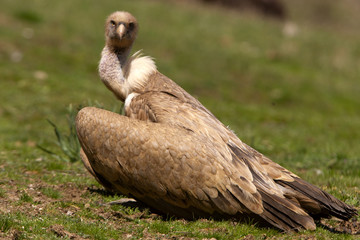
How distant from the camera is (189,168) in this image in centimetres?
652

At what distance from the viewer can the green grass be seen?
711 centimetres

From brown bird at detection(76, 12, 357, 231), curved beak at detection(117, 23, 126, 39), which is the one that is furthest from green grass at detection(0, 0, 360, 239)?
A: curved beak at detection(117, 23, 126, 39)

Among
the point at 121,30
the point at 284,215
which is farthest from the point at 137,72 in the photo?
the point at 284,215

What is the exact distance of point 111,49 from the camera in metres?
8.34

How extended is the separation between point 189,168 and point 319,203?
58.0 inches

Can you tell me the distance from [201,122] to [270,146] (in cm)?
613

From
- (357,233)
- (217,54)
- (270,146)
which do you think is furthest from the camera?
(217,54)

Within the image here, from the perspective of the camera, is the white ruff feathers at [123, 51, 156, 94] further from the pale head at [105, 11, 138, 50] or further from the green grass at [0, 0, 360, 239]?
the green grass at [0, 0, 360, 239]

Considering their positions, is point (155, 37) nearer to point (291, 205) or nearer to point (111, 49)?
point (111, 49)

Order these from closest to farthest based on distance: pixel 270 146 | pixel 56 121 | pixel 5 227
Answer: pixel 5 227
pixel 270 146
pixel 56 121

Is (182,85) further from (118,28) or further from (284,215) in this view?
(284,215)

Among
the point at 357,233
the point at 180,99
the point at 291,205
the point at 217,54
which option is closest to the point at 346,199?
the point at 357,233

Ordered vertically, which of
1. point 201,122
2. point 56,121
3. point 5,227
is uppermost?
point 201,122

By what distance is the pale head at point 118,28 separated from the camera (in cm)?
819
